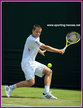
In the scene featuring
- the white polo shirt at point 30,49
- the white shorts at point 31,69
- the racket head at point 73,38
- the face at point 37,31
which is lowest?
the white shorts at point 31,69

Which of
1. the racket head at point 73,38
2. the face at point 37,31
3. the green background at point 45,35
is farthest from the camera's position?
the green background at point 45,35

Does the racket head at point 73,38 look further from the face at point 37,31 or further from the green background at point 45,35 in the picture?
the green background at point 45,35

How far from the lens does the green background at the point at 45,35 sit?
816cm

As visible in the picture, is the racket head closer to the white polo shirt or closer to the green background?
the white polo shirt

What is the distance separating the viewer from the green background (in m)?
8.16

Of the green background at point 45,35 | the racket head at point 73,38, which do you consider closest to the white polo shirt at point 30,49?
the racket head at point 73,38

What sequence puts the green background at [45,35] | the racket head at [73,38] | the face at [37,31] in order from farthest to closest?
the green background at [45,35] < the racket head at [73,38] < the face at [37,31]

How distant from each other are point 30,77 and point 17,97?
436 mm

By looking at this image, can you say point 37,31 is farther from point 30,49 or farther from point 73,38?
point 73,38

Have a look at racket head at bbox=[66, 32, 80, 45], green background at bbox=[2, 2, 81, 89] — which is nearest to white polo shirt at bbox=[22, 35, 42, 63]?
racket head at bbox=[66, 32, 80, 45]

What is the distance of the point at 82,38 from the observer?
8125 mm

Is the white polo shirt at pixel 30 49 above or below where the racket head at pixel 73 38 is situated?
below

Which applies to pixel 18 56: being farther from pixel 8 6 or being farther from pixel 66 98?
pixel 66 98

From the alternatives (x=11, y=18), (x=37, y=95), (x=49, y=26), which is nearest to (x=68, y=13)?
(x=49, y=26)
